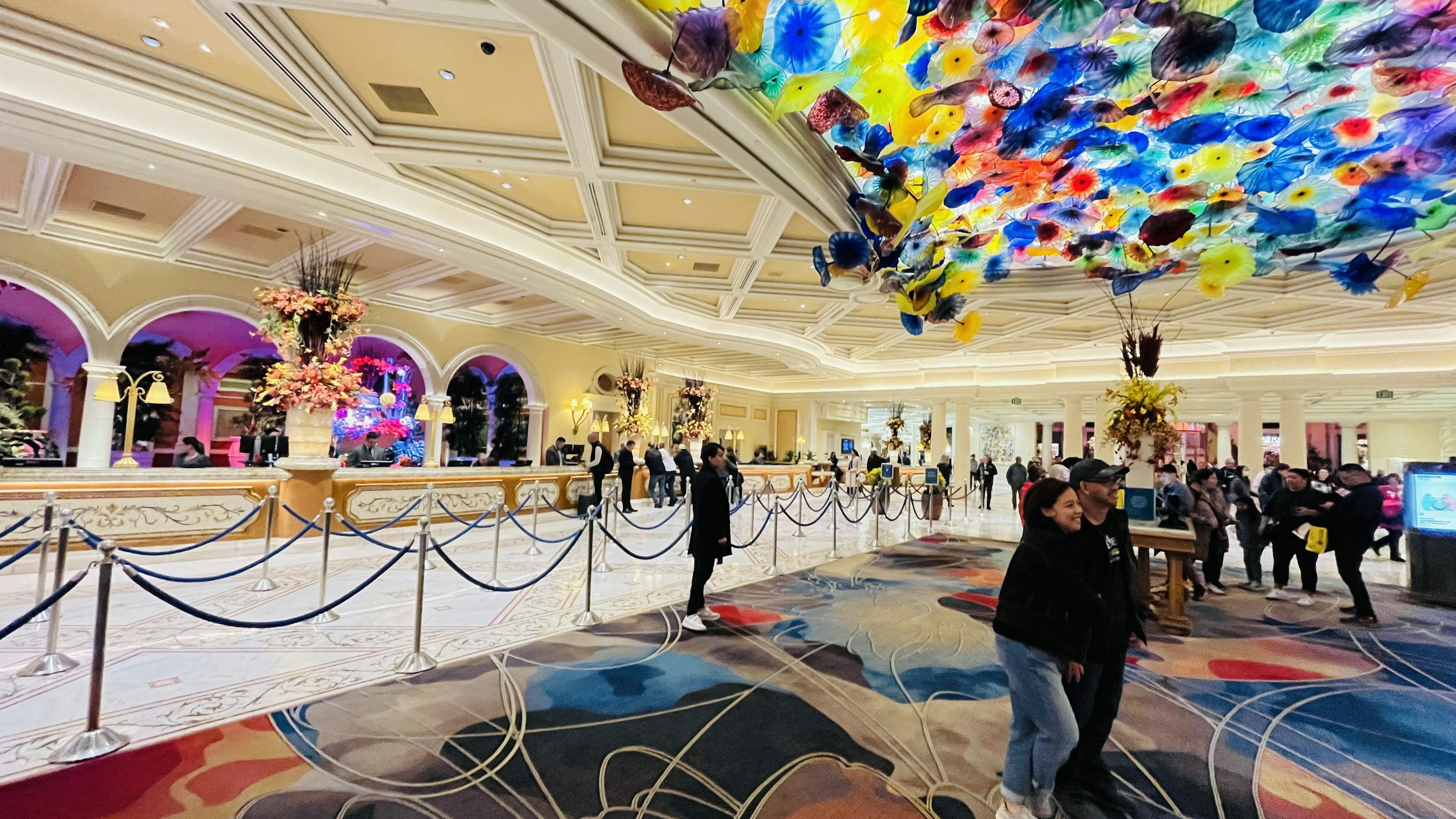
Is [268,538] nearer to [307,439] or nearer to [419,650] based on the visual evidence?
[307,439]

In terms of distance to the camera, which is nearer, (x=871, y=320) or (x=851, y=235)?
(x=851, y=235)

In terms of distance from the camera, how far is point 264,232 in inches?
295

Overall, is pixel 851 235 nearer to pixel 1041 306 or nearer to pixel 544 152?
pixel 544 152

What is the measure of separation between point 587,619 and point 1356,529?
6.88 m

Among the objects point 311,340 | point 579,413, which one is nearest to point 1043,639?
point 311,340

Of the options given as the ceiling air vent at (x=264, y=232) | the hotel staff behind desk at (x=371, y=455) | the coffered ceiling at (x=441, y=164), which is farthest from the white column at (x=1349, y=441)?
the ceiling air vent at (x=264, y=232)

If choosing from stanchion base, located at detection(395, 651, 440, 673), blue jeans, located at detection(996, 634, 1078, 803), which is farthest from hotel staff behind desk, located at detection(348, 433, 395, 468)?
blue jeans, located at detection(996, 634, 1078, 803)

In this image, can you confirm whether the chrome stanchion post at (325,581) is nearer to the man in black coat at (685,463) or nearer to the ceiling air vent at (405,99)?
the ceiling air vent at (405,99)

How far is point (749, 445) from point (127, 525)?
18025 mm

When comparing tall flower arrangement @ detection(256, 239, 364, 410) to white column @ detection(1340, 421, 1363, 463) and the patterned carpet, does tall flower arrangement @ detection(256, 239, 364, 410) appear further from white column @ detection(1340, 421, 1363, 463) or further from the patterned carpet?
white column @ detection(1340, 421, 1363, 463)

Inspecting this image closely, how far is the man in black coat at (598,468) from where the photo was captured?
1000 centimetres

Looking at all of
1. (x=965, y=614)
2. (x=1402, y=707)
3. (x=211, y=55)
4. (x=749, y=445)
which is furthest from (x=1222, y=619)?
(x=749, y=445)

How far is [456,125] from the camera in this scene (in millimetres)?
5094

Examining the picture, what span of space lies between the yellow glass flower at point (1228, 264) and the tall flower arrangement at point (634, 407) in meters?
10.6
